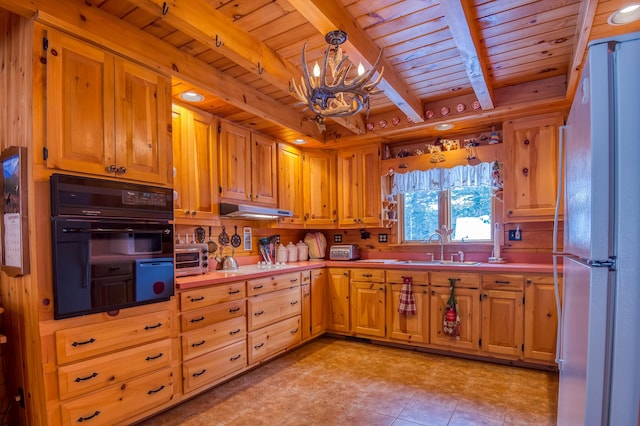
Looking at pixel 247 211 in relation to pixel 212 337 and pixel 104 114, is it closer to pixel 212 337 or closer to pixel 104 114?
pixel 212 337

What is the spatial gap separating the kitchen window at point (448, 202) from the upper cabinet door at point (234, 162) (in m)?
1.80

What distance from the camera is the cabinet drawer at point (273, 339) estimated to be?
3062 mm

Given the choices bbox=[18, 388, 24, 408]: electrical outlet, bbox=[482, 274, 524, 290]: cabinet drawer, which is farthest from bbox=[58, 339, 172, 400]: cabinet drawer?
bbox=[482, 274, 524, 290]: cabinet drawer

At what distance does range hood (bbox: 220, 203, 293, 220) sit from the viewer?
3218mm

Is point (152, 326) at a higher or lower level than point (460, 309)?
higher

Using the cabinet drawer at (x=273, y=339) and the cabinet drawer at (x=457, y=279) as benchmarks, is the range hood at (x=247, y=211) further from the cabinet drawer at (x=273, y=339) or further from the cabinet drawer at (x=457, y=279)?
the cabinet drawer at (x=457, y=279)

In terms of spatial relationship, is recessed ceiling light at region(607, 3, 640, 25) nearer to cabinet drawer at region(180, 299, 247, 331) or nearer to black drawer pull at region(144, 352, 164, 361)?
cabinet drawer at region(180, 299, 247, 331)

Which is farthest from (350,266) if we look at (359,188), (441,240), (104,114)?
(104,114)

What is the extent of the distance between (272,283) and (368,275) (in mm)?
1119

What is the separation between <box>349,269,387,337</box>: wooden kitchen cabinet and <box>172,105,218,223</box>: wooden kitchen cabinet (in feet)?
5.67

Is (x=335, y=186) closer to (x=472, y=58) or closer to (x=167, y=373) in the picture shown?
(x=472, y=58)

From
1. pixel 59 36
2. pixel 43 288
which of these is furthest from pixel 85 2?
pixel 43 288

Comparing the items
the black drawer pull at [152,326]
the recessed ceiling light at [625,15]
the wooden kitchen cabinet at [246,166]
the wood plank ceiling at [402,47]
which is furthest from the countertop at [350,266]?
the recessed ceiling light at [625,15]

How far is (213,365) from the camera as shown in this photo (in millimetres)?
2678
